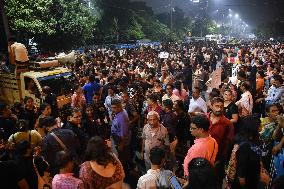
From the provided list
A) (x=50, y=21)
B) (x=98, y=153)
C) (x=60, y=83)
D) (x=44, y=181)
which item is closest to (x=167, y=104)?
(x=98, y=153)

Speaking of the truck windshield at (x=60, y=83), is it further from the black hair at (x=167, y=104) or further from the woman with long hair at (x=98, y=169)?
the woman with long hair at (x=98, y=169)

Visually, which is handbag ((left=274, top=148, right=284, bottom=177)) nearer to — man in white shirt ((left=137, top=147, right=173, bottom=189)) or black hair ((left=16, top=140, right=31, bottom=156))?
man in white shirt ((left=137, top=147, right=173, bottom=189))

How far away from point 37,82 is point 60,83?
93cm

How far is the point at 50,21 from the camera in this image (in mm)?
25047

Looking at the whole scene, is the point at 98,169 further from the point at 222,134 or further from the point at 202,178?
the point at 222,134

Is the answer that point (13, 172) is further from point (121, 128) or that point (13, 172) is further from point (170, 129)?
point (170, 129)

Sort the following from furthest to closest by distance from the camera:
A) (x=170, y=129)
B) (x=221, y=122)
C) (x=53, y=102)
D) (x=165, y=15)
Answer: (x=165, y=15) < (x=53, y=102) < (x=170, y=129) < (x=221, y=122)

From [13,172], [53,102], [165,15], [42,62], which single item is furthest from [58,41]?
[165,15]

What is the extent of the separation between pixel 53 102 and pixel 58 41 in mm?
19392

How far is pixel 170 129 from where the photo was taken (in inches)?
254

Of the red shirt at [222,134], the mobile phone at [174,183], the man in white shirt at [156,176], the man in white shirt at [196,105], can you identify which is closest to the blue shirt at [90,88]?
the man in white shirt at [196,105]

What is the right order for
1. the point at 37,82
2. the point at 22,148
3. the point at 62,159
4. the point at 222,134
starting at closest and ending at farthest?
the point at 62,159, the point at 22,148, the point at 222,134, the point at 37,82

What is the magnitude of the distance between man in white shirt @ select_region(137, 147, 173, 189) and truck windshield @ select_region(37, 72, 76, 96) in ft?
23.9

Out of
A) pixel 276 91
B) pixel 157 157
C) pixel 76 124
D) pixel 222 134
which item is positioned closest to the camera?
pixel 157 157
